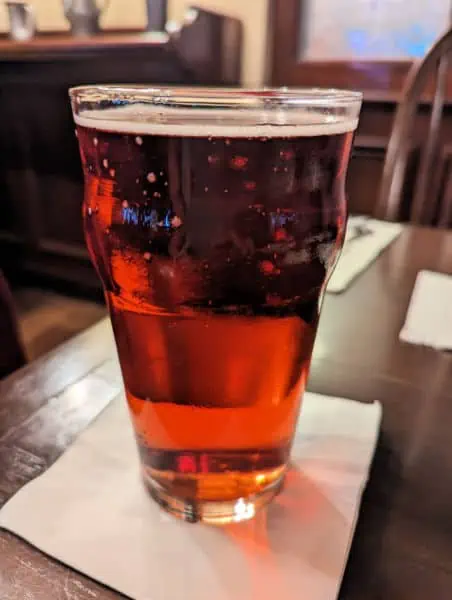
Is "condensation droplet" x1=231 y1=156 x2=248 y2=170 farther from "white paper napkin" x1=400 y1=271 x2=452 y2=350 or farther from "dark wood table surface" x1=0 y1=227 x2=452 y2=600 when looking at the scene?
"white paper napkin" x1=400 y1=271 x2=452 y2=350

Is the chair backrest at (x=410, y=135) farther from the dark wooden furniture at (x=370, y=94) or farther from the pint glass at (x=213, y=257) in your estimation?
the pint glass at (x=213, y=257)

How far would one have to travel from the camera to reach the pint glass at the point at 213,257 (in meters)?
0.30

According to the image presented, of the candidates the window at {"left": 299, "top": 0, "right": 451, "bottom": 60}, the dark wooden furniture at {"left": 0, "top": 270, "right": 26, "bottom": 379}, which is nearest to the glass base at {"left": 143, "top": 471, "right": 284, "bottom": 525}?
the dark wooden furniture at {"left": 0, "top": 270, "right": 26, "bottom": 379}

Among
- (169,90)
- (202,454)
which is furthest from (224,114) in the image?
(202,454)

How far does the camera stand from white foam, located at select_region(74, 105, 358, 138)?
0.30m

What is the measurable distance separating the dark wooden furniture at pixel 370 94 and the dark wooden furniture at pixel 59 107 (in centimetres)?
16

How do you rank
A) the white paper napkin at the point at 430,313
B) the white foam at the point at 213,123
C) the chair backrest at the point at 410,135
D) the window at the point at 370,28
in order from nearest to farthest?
the white foam at the point at 213,123 → the white paper napkin at the point at 430,313 → the chair backrest at the point at 410,135 → the window at the point at 370,28

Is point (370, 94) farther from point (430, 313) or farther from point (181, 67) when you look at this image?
point (430, 313)

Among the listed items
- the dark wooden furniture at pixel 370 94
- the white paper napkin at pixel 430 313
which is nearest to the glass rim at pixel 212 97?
the white paper napkin at pixel 430 313

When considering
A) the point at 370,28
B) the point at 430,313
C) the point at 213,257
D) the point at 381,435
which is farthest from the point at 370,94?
the point at 213,257

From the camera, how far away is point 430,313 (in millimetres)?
675

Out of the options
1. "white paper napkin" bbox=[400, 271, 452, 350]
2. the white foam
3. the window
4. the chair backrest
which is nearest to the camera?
the white foam

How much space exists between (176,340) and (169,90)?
142 mm

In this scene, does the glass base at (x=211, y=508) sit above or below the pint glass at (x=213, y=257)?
below
